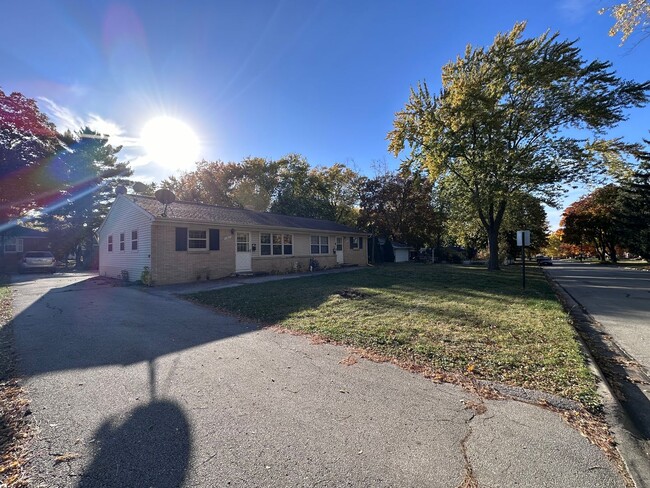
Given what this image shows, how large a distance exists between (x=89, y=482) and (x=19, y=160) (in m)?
27.5

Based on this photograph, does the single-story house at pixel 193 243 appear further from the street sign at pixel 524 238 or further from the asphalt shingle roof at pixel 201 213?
the street sign at pixel 524 238

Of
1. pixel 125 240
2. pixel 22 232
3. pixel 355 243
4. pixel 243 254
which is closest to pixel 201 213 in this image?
pixel 243 254

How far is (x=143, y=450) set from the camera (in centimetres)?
236

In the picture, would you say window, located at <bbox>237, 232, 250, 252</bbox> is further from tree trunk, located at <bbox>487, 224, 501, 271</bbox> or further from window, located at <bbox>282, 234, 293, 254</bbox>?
tree trunk, located at <bbox>487, 224, 501, 271</bbox>

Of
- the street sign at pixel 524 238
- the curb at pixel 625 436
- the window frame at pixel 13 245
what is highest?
the window frame at pixel 13 245

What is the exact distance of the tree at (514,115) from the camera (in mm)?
15820

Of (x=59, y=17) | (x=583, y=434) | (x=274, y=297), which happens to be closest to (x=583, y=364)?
(x=583, y=434)

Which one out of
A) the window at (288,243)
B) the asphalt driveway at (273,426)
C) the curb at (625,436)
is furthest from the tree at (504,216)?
the asphalt driveway at (273,426)

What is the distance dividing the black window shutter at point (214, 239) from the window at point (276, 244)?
8.92 ft

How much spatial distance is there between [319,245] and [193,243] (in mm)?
8872

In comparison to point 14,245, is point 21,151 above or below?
above

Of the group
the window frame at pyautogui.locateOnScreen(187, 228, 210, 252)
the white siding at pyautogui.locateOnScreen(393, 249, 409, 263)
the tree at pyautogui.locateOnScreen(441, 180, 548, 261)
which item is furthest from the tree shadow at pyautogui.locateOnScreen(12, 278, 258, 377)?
the white siding at pyautogui.locateOnScreen(393, 249, 409, 263)

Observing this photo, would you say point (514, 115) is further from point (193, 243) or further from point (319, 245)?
point (193, 243)

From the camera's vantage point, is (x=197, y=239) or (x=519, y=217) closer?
(x=197, y=239)
